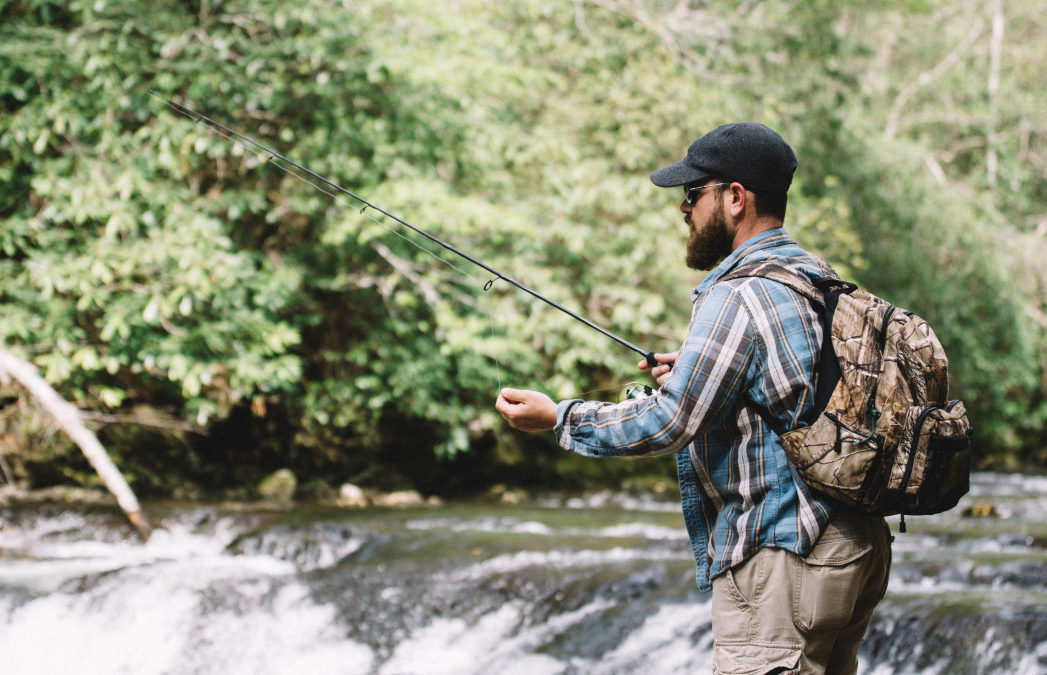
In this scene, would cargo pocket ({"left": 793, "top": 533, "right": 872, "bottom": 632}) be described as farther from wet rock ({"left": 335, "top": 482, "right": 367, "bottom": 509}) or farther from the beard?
wet rock ({"left": 335, "top": 482, "right": 367, "bottom": 509})

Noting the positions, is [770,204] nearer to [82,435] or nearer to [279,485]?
[82,435]

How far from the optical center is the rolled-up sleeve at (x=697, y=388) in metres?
1.67

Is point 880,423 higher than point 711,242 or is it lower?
lower

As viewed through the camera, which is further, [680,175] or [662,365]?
[662,365]

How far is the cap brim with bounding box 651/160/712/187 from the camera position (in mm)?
1838

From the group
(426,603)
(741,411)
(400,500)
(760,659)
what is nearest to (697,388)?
(741,411)

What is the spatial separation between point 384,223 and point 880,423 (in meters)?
4.54

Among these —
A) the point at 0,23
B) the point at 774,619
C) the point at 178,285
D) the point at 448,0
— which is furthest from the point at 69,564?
the point at 448,0

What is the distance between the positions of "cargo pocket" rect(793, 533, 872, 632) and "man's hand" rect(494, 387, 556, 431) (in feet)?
1.80

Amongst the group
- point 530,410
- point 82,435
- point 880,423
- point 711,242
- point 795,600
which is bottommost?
point 82,435

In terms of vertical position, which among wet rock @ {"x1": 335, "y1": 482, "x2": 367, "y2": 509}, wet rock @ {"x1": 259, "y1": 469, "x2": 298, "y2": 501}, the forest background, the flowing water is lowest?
wet rock @ {"x1": 259, "y1": 469, "x2": 298, "y2": 501}

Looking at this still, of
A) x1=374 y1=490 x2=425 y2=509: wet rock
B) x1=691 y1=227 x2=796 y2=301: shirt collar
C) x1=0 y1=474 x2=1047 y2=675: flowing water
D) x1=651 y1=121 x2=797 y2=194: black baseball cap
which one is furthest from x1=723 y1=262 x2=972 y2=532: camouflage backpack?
x1=374 y1=490 x2=425 y2=509: wet rock

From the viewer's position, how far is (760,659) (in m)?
1.70

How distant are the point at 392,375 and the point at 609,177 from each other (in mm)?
2851
